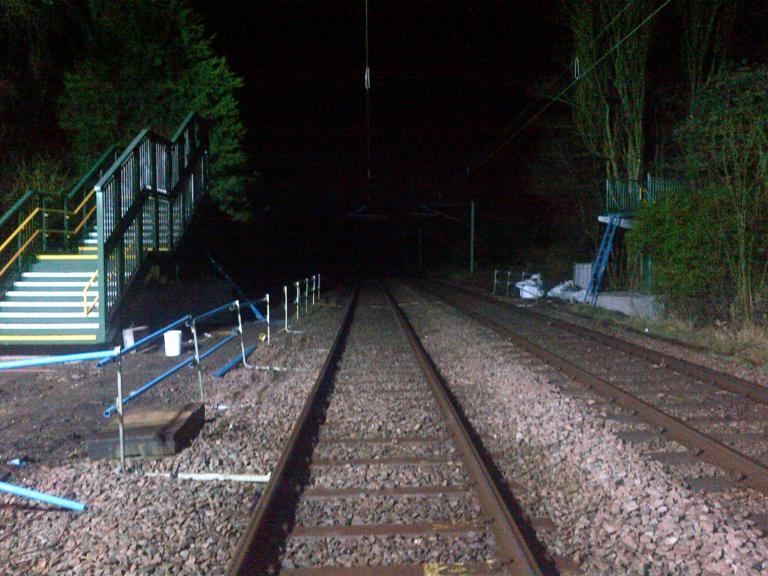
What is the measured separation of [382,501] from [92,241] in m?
14.5

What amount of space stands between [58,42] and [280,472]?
22855 mm

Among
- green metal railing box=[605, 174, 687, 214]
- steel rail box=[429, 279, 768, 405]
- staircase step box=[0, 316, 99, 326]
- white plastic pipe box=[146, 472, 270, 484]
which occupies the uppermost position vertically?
green metal railing box=[605, 174, 687, 214]

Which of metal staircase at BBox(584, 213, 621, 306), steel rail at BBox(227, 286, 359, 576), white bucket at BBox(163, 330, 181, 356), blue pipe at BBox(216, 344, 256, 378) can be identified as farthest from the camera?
metal staircase at BBox(584, 213, 621, 306)

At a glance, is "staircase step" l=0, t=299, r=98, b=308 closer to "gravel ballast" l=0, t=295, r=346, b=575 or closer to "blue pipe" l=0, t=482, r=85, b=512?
"gravel ballast" l=0, t=295, r=346, b=575

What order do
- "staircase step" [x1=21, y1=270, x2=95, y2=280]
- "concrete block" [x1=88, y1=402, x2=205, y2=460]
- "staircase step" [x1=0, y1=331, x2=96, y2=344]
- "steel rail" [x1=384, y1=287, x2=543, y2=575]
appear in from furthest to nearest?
"staircase step" [x1=21, y1=270, x2=95, y2=280] → "staircase step" [x1=0, y1=331, x2=96, y2=344] → "concrete block" [x1=88, y1=402, x2=205, y2=460] → "steel rail" [x1=384, y1=287, x2=543, y2=575]

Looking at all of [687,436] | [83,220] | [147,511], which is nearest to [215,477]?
[147,511]

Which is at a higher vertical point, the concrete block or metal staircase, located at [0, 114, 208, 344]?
metal staircase, located at [0, 114, 208, 344]

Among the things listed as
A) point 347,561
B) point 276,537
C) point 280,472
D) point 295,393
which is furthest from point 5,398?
point 347,561

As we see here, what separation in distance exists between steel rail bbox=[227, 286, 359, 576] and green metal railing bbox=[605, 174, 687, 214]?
59.5 feet

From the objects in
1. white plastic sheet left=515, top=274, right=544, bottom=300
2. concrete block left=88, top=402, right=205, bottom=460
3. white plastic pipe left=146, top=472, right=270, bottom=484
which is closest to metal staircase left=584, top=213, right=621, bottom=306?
white plastic sheet left=515, top=274, right=544, bottom=300

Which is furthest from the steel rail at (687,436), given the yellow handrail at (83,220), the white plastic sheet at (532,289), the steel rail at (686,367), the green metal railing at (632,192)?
the white plastic sheet at (532,289)

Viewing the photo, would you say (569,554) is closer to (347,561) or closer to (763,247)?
(347,561)

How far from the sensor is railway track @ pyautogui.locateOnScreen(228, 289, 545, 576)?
4715mm

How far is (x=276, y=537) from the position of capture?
5.11 metres
